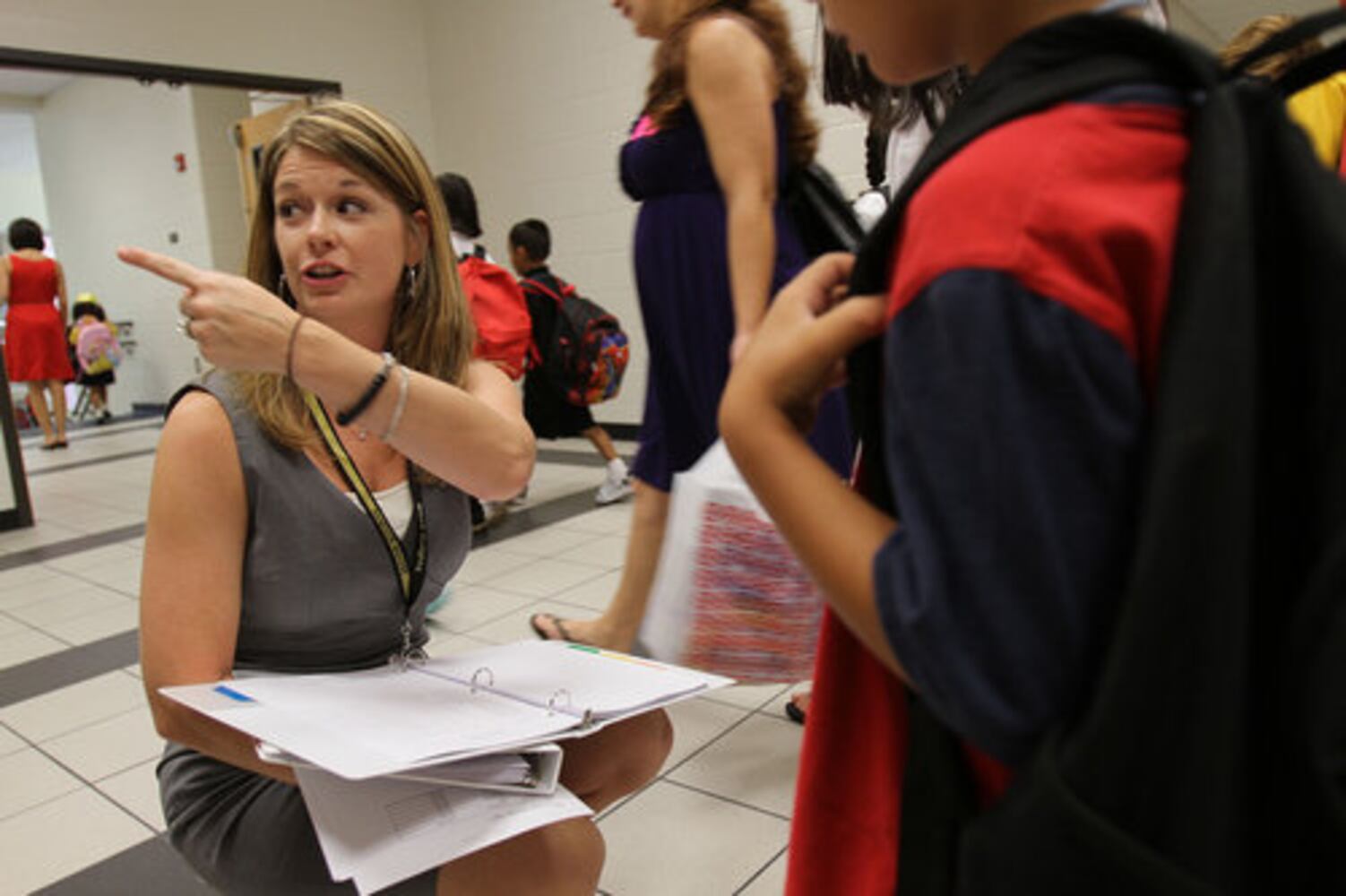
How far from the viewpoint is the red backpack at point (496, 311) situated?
3754 millimetres

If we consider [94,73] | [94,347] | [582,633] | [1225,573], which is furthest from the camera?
[94,347]

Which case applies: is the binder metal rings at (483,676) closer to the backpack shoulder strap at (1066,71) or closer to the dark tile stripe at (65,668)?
the backpack shoulder strap at (1066,71)

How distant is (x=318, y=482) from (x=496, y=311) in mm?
2729

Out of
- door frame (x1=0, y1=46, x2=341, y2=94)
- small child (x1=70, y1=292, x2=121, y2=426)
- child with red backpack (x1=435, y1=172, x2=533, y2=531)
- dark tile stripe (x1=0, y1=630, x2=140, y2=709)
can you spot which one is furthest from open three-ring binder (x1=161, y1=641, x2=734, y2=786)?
small child (x1=70, y1=292, x2=121, y2=426)

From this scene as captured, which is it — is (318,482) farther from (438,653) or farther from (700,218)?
(438,653)

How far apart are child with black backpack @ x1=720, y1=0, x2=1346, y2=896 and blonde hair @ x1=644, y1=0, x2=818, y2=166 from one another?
4.50 feet

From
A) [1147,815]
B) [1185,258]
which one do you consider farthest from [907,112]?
[1147,815]

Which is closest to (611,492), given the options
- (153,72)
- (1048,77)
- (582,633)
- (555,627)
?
(555,627)

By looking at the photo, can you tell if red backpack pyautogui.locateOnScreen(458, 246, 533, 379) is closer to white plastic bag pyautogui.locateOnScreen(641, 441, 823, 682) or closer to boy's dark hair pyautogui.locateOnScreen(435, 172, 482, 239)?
boy's dark hair pyautogui.locateOnScreen(435, 172, 482, 239)

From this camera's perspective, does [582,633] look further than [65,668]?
No

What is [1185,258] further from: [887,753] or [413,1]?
[413,1]

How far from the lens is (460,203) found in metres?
3.71

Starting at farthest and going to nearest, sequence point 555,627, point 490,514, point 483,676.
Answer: point 490,514, point 555,627, point 483,676

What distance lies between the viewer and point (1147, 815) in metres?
0.43
